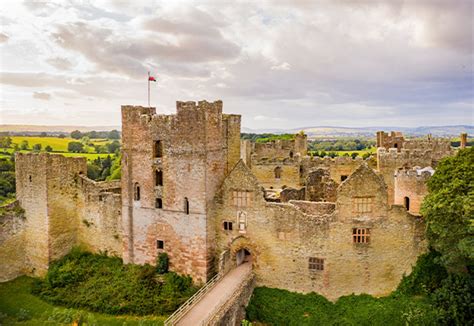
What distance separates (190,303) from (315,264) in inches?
360

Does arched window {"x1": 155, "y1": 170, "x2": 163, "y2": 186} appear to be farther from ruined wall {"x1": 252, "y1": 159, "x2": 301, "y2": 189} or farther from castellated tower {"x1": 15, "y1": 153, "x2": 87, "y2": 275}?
ruined wall {"x1": 252, "y1": 159, "x2": 301, "y2": 189}

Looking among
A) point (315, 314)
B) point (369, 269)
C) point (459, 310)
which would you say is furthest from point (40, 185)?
point (459, 310)

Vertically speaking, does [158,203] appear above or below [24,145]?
below

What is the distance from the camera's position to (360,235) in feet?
92.6

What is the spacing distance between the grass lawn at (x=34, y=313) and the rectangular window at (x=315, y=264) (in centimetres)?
1100

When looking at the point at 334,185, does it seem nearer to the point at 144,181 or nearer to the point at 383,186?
the point at 383,186

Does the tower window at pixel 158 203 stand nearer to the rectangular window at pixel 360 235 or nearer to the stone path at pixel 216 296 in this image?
the stone path at pixel 216 296

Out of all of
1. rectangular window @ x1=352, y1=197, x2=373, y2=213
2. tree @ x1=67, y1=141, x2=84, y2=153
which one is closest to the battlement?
rectangular window @ x1=352, y1=197, x2=373, y2=213

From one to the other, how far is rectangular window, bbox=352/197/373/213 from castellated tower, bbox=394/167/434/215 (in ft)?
14.9

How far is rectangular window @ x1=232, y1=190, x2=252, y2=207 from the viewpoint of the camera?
30344 mm

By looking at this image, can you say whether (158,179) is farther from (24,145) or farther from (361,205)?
(24,145)

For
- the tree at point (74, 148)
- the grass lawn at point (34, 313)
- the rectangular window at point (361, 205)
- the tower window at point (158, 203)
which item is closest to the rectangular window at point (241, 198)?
the tower window at point (158, 203)

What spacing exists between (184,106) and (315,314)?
17.6m

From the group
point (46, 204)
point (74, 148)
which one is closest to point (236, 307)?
point (46, 204)
